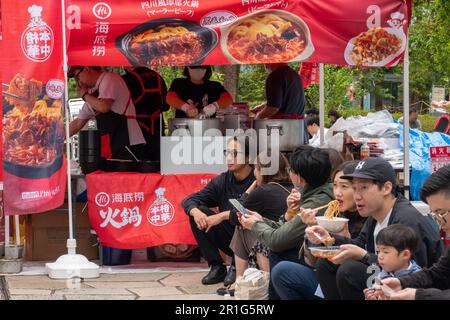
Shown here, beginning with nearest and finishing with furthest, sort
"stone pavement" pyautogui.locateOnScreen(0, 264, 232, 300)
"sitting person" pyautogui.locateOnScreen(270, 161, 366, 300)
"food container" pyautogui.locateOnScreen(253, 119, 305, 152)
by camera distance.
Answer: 1. "sitting person" pyautogui.locateOnScreen(270, 161, 366, 300)
2. "stone pavement" pyautogui.locateOnScreen(0, 264, 232, 300)
3. "food container" pyautogui.locateOnScreen(253, 119, 305, 152)

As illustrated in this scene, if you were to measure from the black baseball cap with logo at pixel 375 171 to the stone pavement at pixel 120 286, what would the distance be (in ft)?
8.66

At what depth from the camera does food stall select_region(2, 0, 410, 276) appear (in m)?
7.96

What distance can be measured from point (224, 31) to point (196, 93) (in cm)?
154

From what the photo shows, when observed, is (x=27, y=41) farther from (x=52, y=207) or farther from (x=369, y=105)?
(x=369, y=105)

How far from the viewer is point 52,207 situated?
322 inches

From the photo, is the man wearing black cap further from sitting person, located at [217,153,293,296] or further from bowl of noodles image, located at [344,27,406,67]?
bowl of noodles image, located at [344,27,406,67]

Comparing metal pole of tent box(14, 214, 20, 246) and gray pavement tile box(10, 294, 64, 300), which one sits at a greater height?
metal pole of tent box(14, 214, 20, 246)

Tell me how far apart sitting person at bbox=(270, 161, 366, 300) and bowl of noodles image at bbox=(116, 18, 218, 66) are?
276cm

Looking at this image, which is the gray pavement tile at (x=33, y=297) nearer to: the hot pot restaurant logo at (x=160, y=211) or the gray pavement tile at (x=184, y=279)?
the gray pavement tile at (x=184, y=279)

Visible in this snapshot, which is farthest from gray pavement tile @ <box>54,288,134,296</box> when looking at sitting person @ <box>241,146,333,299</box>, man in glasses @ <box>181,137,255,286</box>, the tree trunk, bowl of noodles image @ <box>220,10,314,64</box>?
the tree trunk

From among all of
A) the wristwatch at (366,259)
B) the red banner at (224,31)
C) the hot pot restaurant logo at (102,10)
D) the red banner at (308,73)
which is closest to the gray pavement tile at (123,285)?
the red banner at (224,31)

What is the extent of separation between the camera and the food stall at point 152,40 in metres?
7.96

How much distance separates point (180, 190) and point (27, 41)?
2.09 meters

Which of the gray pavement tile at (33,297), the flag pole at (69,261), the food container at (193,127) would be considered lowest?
the gray pavement tile at (33,297)
